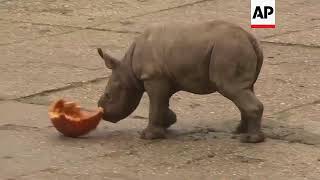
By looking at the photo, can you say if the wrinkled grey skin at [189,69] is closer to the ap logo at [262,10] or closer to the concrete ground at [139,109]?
the concrete ground at [139,109]

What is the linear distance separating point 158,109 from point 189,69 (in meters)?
0.38

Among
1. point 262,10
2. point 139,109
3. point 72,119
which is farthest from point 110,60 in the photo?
point 262,10

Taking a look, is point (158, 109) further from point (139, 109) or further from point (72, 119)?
point (139, 109)

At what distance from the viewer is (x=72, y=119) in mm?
6793

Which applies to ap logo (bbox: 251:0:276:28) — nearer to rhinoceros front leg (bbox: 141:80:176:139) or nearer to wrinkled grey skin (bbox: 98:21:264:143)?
wrinkled grey skin (bbox: 98:21:264:143)

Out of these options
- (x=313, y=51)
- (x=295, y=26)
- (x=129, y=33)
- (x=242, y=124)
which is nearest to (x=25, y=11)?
(x=129, y=33)

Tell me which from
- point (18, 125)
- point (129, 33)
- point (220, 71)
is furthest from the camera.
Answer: point (129, 33)

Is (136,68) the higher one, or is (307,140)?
(136,68)

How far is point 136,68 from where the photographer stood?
663cm

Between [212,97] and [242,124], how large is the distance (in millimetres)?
1205

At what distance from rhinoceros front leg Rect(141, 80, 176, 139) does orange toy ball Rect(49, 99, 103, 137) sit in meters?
0.37

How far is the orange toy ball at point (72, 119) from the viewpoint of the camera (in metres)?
6.76

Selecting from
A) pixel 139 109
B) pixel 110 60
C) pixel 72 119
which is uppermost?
pixel 110 60

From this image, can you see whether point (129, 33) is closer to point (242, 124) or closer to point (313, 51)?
point (313, 51)
